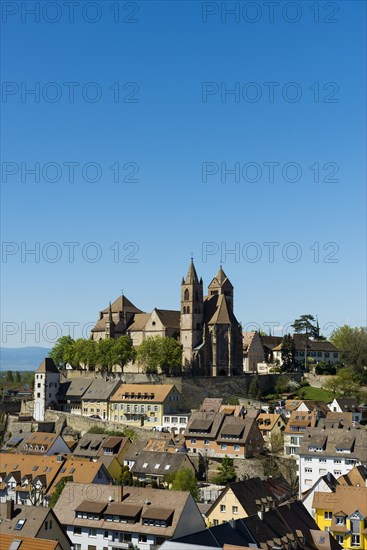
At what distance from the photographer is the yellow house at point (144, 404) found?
304 feet

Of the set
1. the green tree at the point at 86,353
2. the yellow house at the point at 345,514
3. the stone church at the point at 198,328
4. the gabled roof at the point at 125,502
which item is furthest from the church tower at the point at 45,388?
the yellow house at the point at 345,514

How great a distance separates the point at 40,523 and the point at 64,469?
2051cm

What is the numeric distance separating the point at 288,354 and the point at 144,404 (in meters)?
31.7

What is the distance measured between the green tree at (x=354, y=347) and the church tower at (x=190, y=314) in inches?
861

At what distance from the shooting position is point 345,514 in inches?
2074

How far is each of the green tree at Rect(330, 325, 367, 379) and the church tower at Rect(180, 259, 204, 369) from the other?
861 inches

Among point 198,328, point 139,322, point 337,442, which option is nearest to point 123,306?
point 139,322

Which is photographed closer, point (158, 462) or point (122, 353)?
point (158, 462)

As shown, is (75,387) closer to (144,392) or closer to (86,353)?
(86,353)

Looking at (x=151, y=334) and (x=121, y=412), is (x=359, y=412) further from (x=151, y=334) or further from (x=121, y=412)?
(x=151, y=334)

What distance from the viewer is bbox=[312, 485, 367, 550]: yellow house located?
171ft

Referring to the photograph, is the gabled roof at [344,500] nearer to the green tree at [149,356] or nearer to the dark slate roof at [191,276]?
the green tree at [149,356]

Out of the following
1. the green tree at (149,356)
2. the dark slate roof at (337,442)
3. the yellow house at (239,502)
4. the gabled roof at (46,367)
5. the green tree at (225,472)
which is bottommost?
the green tree at (225,472)

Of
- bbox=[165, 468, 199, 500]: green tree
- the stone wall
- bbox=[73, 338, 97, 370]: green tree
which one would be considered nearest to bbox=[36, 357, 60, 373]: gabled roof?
the stone wall
